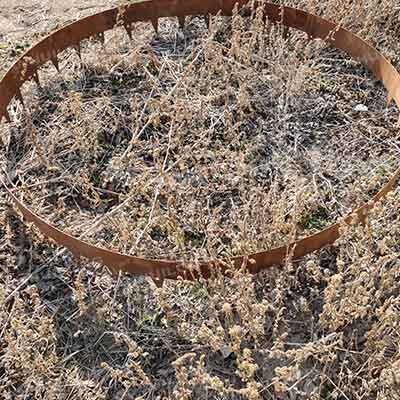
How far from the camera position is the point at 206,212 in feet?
11.4

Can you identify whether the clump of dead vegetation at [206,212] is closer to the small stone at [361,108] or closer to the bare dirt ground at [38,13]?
the small stone at [361,108]

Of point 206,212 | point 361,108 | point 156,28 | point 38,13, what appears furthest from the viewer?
point 38,13

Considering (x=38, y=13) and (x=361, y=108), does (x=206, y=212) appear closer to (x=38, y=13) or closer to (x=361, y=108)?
(x=361, y=108)

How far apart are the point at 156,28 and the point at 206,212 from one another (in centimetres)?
190

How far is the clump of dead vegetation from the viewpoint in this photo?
2744mm

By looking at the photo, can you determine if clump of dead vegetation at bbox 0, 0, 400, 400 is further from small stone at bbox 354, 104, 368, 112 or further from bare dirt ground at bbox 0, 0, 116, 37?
bare dirt ground at bbox 0, 0, 116, 37

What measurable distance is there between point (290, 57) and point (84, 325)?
7.94 ft

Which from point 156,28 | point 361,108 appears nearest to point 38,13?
point 156,28

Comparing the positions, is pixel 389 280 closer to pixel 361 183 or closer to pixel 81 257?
pixel 361 183

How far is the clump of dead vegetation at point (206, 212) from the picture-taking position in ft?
9.00

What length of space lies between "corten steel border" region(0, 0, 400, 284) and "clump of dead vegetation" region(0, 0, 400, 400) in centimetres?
11

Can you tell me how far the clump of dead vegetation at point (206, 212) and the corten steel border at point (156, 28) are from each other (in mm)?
106

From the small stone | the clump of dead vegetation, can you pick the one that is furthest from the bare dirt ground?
the small stone

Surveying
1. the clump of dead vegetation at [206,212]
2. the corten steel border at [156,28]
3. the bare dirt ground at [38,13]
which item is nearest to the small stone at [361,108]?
the clump of dead vegetation at [206,212]
